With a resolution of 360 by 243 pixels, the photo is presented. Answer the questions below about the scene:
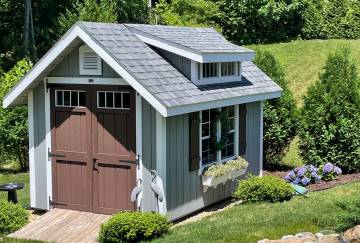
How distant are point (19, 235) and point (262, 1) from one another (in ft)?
97.8

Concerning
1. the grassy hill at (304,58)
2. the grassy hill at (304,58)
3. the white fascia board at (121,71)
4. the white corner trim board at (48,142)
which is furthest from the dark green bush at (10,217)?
the grassy hill at (304,58)

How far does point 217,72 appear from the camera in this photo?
12.6 metres

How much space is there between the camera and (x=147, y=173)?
10969mm

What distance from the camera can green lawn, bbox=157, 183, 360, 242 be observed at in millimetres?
9406

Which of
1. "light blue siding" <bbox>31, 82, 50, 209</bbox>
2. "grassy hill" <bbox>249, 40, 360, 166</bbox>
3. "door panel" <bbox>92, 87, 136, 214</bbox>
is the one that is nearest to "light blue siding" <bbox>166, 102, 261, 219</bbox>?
"door panel" <bbox>92, 87, 136, 214</bbox>

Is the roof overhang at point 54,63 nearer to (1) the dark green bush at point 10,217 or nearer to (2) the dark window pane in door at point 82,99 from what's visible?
(2) the dark window pane in door at point 82,99

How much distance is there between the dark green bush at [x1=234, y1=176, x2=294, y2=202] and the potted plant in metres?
0.42

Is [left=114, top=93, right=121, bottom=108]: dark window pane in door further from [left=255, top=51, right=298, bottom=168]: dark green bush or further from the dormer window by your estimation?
[left=255, top=51, right=298, bottom=168]: dark green bush

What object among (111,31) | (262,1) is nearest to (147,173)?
(111,31)

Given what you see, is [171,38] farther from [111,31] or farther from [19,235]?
[19,235]

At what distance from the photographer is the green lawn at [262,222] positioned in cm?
941

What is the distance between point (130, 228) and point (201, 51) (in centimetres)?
373

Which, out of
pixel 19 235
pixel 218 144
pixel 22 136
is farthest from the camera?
pixel 22 136

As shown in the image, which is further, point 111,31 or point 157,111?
point 111,31
